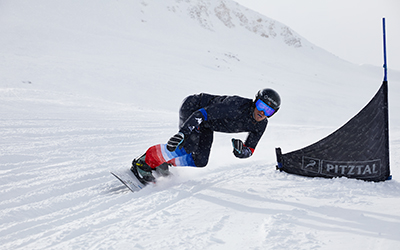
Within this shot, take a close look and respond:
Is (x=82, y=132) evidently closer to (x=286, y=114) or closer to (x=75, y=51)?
(x=286, y=114)

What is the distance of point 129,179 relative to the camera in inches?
115

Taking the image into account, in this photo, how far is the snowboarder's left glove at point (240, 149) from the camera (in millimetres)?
2928

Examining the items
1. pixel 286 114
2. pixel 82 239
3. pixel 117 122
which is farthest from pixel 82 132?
pixel 286 114

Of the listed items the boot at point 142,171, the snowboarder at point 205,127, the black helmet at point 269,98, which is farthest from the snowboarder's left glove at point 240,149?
the boot at point 142,171

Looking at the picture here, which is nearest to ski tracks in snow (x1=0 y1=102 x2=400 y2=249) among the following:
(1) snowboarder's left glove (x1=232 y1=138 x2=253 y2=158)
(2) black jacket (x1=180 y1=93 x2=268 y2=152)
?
(1) snowboarder's left glove (x1=232 y1=138 x2=253 y2=158)

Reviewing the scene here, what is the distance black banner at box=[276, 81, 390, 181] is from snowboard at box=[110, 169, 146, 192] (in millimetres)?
1762

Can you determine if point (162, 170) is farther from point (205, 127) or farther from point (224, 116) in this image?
point (224, 116)

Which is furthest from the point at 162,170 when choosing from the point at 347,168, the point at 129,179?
the point at 347,168

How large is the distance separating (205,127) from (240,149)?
509 mm

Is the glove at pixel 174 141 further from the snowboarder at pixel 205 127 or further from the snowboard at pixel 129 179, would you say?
the snowboard at pixel 129 179

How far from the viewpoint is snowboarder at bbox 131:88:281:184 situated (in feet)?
9.35

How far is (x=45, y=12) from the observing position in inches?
1025

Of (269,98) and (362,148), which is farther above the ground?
(269,98)

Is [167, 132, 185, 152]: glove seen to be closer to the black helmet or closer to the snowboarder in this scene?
the snowboarder
